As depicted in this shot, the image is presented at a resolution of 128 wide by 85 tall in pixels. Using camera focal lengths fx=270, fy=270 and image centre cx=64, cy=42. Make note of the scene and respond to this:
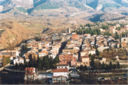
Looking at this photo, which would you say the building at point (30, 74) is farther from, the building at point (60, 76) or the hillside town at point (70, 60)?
the building at point (60, 76)

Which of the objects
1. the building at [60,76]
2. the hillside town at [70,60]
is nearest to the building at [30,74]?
the hillside town at [70,60]

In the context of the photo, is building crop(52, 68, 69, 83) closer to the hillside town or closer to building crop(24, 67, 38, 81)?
the hillside town

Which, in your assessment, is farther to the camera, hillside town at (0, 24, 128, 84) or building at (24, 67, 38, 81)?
hillside town at (0, 24, 128, 84)

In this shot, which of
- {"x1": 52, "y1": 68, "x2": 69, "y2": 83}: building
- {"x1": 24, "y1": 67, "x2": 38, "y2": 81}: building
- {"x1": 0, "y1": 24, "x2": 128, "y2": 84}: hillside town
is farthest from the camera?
{"x1": 0, "y1": 24, "x2": 128, "y2": 84}: hillside town

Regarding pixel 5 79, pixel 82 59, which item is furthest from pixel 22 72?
pixel 82 59

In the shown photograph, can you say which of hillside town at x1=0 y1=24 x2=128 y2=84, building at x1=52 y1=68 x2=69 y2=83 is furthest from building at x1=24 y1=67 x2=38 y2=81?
building at x1=52 y1=68 x2=69 y2=83

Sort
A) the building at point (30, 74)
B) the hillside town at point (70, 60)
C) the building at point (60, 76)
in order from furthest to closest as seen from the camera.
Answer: the hillside town at point (70, 60) → the building at point (30, 74) → the building at point (60, 76)

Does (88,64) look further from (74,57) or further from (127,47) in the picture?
(127,47)

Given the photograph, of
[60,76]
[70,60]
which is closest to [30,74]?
[60,76]

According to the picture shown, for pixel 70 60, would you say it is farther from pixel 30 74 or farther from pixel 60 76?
pixel 30 74

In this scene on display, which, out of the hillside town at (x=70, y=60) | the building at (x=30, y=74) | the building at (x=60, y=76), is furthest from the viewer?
the hillside town at (x=70, y=60)

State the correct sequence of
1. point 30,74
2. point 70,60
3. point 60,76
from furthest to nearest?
point 70,60
point 30,74
point 60,76

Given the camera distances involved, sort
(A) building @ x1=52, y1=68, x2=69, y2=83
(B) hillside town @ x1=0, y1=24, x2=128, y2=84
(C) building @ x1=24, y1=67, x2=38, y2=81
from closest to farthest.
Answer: (A) building @ x1=52, y1=68, x2=69, y2=83
(C) building @ x1=24, y1=67, x2=38, y2=81
(B) hillside town @ x1=0, y1=24, x2=128, y2=84
